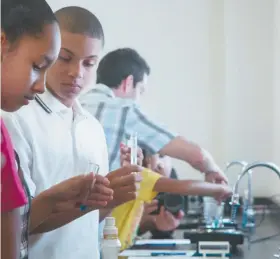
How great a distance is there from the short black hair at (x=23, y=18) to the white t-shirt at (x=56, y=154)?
27cm

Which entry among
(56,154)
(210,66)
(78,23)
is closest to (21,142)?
(56,154)

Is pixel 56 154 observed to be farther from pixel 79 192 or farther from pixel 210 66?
pixel 210 66

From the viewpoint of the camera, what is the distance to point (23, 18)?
115 centimetres

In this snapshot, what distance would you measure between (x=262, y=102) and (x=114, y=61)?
1.43 metres

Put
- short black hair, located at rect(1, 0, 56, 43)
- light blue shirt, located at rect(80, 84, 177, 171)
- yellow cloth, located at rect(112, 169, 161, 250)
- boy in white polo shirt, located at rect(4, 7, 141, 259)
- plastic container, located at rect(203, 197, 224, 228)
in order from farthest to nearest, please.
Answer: plastic container, located at rect(203, 197, 224, 228), light blue shirt, located at rect(80, 84, 177, 171), yellow cloth, located at rect(112, 169, 161, 250), boy in white polo shirt, located at rect(4, 7, 141, 259), short black hair, located at rect(1, 0, 56, 43)

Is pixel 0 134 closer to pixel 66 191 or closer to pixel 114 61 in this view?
pixel 66 191

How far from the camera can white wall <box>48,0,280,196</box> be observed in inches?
156

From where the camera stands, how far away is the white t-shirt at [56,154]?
141 cm

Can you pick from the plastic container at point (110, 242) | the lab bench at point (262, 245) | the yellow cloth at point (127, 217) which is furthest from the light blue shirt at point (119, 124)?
the plastic container at point (110, 242)

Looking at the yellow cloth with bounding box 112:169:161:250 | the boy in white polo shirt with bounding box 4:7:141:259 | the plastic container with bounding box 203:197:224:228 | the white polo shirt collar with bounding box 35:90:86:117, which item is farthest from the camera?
the plastic container with bounding box 203:197:224:228

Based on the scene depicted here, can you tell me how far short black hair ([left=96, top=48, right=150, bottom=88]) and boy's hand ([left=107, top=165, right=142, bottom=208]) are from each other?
3.80 feet

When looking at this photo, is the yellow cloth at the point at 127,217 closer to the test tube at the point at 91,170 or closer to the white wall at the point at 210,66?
the test tube at the point at 91,170

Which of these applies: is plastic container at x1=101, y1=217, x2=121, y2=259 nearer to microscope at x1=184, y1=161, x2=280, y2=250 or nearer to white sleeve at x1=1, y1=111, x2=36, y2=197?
white sleeve at x1=1, y1=111, x2=36, y2=197

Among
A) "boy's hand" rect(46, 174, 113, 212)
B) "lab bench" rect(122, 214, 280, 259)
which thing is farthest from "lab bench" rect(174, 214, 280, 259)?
"boy's hand" rect(46, 174, 113, 212)
